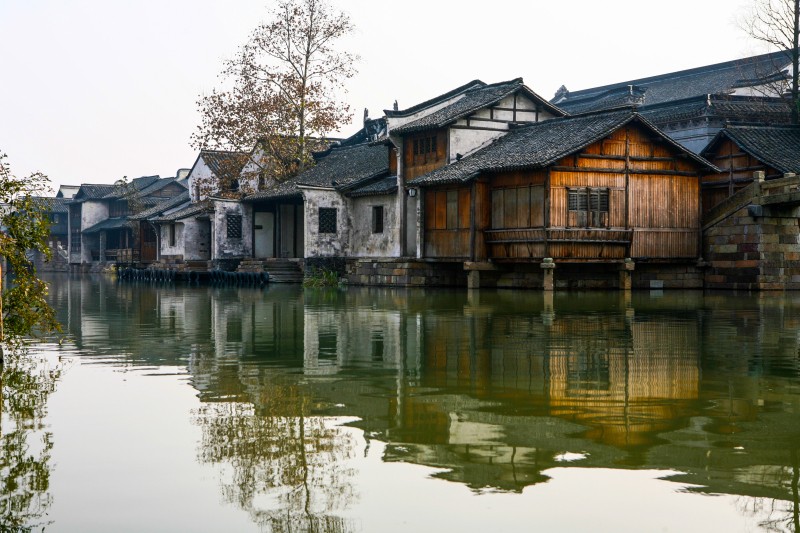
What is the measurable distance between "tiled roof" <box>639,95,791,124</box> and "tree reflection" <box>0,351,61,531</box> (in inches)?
1300

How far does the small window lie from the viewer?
37.8m

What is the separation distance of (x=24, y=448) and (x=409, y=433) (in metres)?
2.70

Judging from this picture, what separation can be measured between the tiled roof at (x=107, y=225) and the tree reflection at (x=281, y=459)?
6356 centimetres

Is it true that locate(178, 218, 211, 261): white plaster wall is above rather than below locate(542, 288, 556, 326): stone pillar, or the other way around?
above

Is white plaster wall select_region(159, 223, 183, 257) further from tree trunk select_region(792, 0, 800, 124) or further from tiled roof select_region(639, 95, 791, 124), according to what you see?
tree trunk select_region(792, 0, 800, 124)

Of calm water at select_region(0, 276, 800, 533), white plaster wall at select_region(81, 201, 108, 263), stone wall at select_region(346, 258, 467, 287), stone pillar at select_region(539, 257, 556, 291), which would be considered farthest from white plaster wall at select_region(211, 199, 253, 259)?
white plaster wall at select_region(81, 201, 108, 263)

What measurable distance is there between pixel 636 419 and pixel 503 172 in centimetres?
2290

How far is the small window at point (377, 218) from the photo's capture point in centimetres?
→ 3782

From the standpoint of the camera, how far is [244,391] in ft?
30.5

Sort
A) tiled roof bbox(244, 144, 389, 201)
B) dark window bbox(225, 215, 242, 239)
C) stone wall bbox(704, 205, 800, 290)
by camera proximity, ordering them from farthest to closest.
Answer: dark window bbox(225, 215, 242, 239), tiled roof bbox(244, 144, 389, 201), stone wall bbox(704, 205, 800, 290)

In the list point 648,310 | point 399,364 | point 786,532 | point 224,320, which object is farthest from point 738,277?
point 786,532

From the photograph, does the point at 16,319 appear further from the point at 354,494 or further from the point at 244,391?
the point at 354,494

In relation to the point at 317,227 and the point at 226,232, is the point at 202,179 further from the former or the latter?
the point at 317,227

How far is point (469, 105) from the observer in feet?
111
